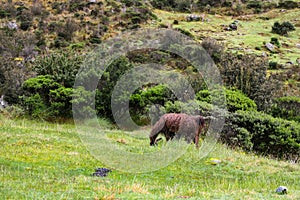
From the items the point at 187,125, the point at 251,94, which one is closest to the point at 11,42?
the point at 251,94

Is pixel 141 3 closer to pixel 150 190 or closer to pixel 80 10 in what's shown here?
pixel 80 10

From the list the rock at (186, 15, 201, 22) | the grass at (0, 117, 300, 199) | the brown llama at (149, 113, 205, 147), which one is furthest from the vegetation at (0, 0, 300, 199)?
the rock at (186, 15, 201, 22)

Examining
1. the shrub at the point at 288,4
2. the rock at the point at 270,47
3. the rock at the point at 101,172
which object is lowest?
the rock at the point at 270,47

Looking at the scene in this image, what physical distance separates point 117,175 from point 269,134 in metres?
9.73

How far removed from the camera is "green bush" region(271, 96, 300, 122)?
76.4 ft

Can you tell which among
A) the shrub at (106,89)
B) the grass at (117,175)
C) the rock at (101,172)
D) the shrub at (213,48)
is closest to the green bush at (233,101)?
the shrub at (106,89)

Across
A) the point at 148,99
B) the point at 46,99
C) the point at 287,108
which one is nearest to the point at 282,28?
the point at 287,108

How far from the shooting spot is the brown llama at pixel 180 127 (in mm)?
13255

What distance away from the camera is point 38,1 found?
61719 millimetres

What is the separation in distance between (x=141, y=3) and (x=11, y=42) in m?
29.0

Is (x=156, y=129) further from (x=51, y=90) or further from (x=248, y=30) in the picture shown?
(x=248, y=30)

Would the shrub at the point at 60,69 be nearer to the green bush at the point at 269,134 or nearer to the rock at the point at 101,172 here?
the green bush at the point at 269,134

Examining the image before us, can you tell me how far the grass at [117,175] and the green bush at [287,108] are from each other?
37.5ft

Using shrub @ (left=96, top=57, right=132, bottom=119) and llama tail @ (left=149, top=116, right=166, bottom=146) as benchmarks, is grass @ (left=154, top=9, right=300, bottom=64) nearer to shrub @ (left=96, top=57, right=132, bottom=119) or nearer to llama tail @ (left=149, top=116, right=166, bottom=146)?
shrub @ (left=96, top=57, right=132, bottom=119)
